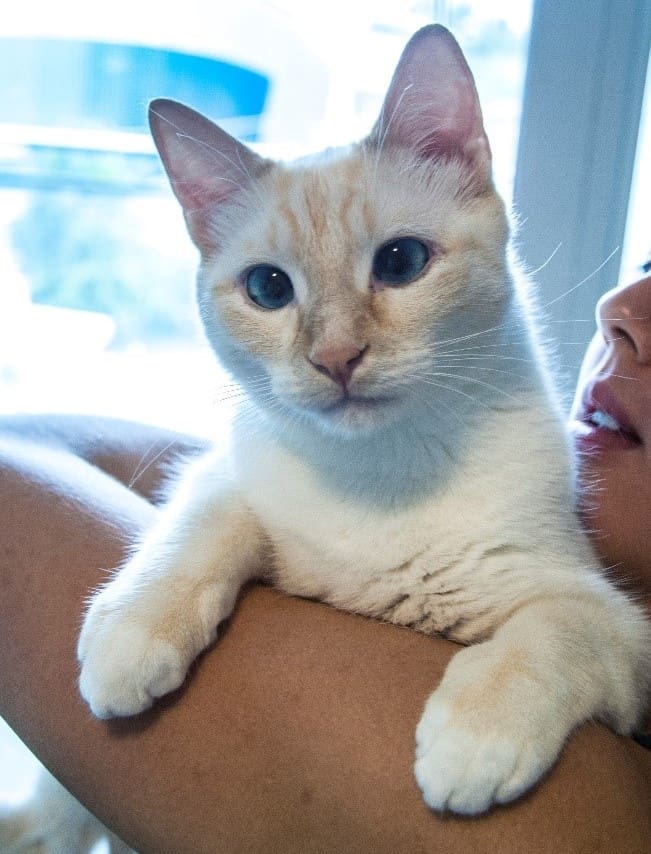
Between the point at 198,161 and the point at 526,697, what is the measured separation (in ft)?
2.90

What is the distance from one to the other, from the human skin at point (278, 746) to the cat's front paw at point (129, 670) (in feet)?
0.13

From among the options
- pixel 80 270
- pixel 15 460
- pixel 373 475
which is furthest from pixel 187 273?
pixel 373 475

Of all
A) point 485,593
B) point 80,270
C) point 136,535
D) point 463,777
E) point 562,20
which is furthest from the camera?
point 80,270

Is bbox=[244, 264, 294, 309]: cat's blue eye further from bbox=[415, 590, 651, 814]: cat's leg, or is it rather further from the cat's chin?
bbox=[415, 590, 651, 814]: cat's leg

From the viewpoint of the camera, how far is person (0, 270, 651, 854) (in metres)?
0.73

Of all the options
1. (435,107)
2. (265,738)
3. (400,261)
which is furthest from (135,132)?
(265,738)

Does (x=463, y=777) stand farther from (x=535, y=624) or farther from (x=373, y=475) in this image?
(x=373, y=475)

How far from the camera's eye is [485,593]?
3.21ft

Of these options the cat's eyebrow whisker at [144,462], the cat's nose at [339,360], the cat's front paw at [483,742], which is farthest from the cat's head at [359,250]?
the cat's eyebrow whisker at [144,462]

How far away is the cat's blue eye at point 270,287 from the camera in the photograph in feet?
3.51

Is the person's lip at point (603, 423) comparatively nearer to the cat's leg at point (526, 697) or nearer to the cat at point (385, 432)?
the cat at point (385, 432)

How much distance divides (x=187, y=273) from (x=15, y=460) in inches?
58.4

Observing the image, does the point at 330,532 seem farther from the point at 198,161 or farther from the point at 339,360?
the point at 198,161

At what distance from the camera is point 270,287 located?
1.08 m
